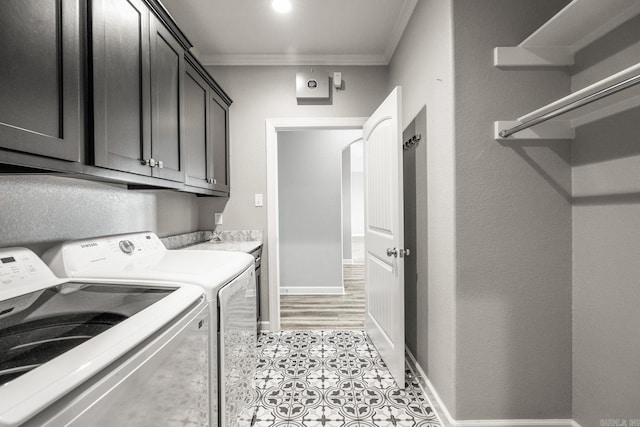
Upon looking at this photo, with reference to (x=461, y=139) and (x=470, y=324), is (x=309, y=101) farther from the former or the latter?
(x=470, y=324)

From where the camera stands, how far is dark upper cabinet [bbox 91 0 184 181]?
111 cm

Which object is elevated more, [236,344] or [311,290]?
[236,344]

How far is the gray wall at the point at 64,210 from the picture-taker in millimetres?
1113

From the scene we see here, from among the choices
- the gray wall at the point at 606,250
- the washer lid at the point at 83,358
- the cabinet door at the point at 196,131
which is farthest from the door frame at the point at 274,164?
the washer lid at the point at 83,358

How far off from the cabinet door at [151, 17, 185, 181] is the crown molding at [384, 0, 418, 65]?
61.3 inches

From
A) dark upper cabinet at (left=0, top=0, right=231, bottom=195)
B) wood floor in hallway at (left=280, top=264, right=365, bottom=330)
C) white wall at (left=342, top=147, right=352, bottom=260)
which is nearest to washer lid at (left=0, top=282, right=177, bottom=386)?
dark upper cabinet at (left=0, top=0, right=231, bottom=195)

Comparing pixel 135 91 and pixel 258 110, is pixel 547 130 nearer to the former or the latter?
pixel 135 91

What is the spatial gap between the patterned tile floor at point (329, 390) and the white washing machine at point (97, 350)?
0.79 metres

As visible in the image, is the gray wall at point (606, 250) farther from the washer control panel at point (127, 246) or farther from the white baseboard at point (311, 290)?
the white baseboard at point (311, 290)

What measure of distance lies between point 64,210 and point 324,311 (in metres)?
2.64

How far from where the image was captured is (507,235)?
4.91ft

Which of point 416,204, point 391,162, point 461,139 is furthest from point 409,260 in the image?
point 461,139

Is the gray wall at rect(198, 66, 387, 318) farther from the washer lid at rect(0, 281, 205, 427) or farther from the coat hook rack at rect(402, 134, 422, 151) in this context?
the washer lid at rect(0, 281, 205, 427)

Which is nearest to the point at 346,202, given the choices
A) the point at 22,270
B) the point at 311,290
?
the point at 311,290
